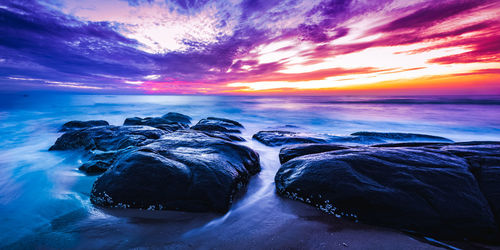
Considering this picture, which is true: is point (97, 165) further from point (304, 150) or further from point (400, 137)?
point (400, 137)

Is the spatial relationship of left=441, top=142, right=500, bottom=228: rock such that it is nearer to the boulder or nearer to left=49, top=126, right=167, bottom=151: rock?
the boulder

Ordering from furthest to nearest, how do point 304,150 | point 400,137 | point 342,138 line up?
1. point 400,137
2. point 342,138
3. point 304,150

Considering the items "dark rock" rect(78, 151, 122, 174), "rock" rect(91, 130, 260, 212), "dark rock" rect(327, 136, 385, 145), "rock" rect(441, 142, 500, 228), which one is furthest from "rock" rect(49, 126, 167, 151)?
"rock" rect(441, 142, 500, 228)

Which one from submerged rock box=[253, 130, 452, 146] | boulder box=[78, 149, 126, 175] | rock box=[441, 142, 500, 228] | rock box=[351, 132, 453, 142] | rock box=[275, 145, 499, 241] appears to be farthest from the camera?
rock box=[351, 132, 453, 142]

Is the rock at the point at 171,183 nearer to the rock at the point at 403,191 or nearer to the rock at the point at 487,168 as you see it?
the rock at the point at 403,191

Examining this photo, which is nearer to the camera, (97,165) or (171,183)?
(171,183)

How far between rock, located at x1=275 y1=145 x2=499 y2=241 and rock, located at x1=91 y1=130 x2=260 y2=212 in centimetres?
94

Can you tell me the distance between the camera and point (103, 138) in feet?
19.0

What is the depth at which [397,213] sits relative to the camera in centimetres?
222

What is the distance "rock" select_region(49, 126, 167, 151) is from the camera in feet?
17.7

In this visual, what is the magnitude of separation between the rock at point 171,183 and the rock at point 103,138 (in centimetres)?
256

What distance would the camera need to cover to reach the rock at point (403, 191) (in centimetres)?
209

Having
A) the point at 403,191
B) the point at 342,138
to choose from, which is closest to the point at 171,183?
the point at 403,191

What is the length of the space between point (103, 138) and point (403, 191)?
713cm
